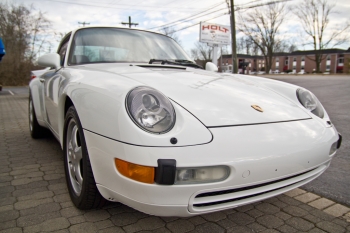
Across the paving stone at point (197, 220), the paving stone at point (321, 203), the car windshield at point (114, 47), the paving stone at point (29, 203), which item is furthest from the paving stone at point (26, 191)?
the paving stone at point (321, 203)

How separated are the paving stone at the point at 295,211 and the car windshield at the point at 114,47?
1.83 meters

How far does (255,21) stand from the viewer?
44406 millimetres

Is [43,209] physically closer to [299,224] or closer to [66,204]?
[66,204]

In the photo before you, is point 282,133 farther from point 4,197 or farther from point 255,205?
point 4,197

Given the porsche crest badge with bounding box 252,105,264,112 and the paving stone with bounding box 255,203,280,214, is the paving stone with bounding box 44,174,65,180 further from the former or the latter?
the porsche crest badge with bounding box 252,105,264,112

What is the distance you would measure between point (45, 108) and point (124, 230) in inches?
81.3

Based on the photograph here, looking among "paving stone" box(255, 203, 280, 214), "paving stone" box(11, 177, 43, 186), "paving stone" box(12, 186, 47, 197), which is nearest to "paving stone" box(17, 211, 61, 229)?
"paving stone" box(12, 186, 47, 197)

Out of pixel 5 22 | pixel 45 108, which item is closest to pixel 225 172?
pixel 45 108

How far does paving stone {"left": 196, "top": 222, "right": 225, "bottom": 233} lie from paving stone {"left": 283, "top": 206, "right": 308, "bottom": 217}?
1.97ft

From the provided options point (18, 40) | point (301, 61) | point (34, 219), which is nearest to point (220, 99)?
point (34, 219)

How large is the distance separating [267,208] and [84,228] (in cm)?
133

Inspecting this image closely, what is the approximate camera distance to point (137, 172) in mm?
1354

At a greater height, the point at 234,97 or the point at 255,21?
the point at 255,21

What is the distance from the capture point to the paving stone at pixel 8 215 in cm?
188
